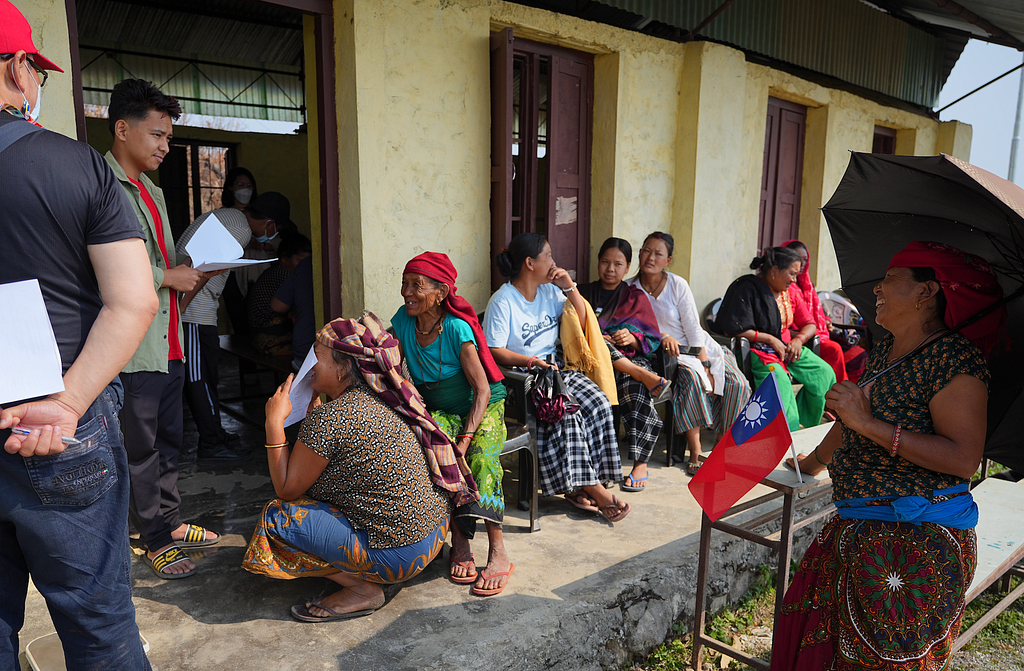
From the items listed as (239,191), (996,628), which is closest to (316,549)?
(996,628)

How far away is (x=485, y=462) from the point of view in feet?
9.87

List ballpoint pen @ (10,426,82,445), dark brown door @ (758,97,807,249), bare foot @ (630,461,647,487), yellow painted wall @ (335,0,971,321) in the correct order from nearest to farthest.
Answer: ballpoint pen @ (10,426,82,445)
yellow painted wall @ (335,0,971,321)
bare foot @ (630,461,647,487)
dark brown door @ (758,97,807,249)

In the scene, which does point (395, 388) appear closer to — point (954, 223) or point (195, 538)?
point (195, 538)

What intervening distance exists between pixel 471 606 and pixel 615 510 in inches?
43.2

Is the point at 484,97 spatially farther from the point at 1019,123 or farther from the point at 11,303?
the point at 1019,123

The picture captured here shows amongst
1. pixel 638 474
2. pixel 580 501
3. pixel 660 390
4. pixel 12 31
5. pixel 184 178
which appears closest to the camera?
pixel 12 31

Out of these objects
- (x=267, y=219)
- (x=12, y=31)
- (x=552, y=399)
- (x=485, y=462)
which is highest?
(x=12, y=31)

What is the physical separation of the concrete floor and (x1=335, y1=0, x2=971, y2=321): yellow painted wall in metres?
1.54

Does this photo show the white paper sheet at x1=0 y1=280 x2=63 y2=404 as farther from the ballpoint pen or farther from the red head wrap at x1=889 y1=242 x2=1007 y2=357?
the red head wrap at x1=889 y1=242 x2=1007 y2=357

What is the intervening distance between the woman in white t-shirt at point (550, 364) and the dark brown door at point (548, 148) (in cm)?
45

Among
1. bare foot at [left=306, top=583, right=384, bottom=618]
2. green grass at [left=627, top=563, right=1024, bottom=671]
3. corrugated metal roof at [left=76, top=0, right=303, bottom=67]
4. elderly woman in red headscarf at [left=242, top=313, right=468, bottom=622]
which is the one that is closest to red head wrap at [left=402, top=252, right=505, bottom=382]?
elderly woman in red headscarf at [left=242, top=313, right=468, bottom=622]

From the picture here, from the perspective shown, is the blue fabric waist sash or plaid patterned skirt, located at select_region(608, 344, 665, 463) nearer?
the blue fabric waist sash

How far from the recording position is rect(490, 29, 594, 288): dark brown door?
4055 millimetres

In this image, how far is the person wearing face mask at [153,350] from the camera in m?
2.65
